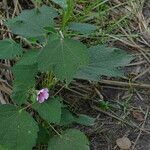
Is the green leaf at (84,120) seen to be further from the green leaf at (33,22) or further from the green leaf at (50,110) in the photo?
the green leaf at (33,22)

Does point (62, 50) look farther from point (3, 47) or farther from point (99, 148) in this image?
point (99, 148)

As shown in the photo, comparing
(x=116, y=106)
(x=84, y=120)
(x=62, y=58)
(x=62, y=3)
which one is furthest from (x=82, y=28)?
(x=116, y=106)

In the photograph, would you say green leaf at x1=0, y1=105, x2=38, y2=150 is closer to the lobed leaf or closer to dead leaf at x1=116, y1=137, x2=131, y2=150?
the lobed leaf

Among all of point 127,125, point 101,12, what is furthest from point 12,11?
point 127,125

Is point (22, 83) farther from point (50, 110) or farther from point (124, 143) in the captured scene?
point (124, 143)

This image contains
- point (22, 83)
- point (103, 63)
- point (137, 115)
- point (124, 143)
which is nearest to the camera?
point (22, 83)

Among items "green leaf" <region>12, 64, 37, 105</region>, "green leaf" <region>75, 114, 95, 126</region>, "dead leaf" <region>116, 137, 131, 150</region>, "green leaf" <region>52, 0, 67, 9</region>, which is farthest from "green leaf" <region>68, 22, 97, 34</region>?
"dead leaf" <region>116, 137, 131, 150</region>

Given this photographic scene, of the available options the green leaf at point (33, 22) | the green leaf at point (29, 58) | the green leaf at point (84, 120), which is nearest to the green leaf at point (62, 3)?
the green leaf at point (33, 22)
